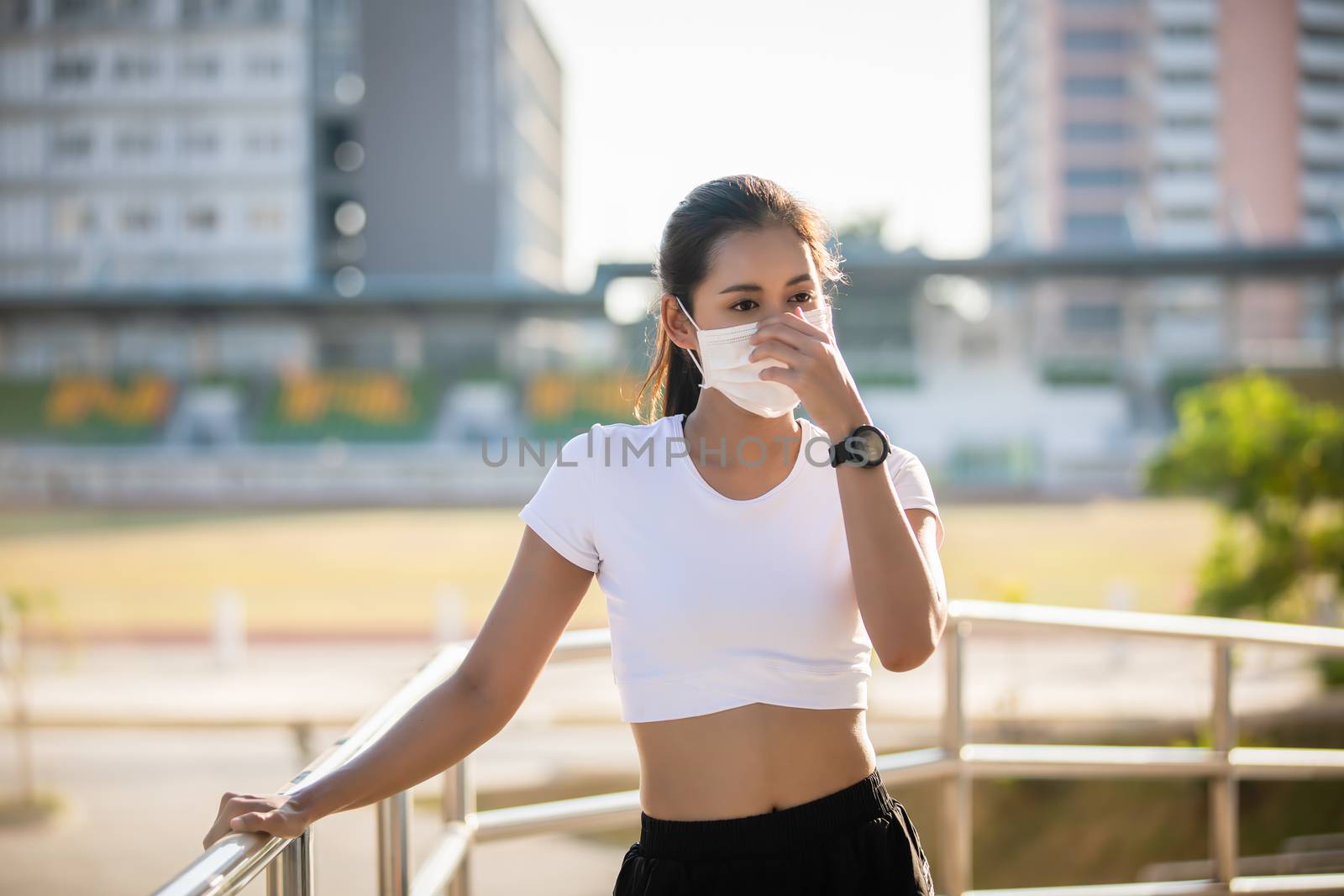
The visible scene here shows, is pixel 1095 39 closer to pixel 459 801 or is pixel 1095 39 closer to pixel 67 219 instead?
pixel 67 219

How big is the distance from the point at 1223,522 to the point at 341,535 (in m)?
15.8

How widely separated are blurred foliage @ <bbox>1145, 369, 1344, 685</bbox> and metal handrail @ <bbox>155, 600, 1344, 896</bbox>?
22.6ft

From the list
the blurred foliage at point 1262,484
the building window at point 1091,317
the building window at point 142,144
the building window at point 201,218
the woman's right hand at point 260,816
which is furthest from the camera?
the building window at point 142,144

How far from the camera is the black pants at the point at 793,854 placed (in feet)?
4.03

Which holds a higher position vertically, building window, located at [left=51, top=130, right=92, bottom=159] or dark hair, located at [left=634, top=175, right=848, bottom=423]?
building window, located at [left=51, top=130, right=92, bottom=159]

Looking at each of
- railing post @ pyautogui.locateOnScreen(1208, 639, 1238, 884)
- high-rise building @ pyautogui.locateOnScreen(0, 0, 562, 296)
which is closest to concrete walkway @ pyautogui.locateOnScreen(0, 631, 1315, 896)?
railing post @ pyautogui.locateOnScreen(1208, 639, 1238, 884)

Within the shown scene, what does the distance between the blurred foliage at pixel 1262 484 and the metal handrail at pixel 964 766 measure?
688 cm

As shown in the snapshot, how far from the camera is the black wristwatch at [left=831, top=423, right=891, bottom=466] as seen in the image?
1165mm

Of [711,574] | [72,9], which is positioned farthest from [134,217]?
[711,574]

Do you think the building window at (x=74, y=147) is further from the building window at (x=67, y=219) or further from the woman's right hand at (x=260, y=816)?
the woman's right hand at (x=260, y=816)

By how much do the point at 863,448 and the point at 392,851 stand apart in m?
0.85

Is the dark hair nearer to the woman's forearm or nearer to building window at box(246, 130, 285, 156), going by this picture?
the woman's forearm

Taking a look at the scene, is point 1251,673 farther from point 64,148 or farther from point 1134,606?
point 64,148

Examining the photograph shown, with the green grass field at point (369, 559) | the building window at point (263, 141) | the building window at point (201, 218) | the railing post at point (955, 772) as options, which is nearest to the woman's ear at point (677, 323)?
the railing post at point (955, 772)
